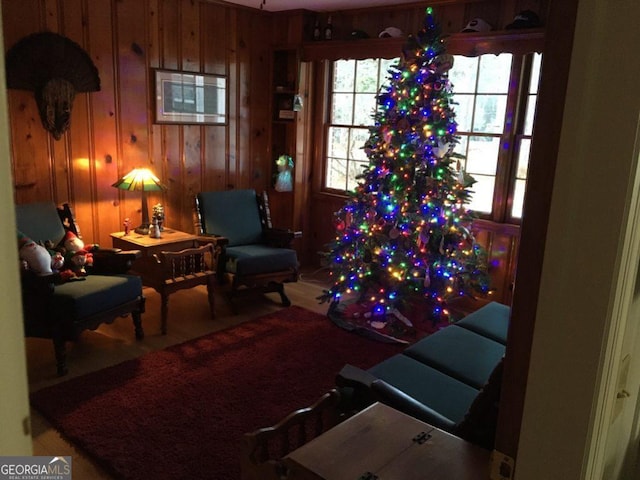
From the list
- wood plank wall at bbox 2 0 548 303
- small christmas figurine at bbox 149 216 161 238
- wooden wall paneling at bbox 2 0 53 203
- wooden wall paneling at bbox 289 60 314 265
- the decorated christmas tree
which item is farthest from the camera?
wooden wall paneling at bbox 289 60 314 265

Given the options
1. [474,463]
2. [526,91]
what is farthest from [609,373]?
[526,91]

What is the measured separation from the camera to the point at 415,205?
3.93 m

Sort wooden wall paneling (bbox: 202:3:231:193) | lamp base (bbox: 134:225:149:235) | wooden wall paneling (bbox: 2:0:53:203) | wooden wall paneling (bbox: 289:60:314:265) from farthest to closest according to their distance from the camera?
wooden wall paneling (bbox: 289:60:314:265) < wooden wall paneling (bbox: 202:3:231:193) < lamp base (bbox: 134:225:149:235) < wooden wall paneling (bbox: 2:0:53:203)

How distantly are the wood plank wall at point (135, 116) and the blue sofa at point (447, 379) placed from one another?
9.77ft

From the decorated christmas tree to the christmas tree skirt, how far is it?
0.26 feet

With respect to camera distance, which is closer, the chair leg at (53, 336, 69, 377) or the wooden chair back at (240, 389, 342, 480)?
the wooden chair back at (240, 389, 342, 480)

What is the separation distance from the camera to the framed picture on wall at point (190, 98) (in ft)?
15.5

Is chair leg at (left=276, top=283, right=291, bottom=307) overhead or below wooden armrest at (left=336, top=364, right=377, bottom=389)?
below

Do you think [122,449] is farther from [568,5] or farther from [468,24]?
[468,24]

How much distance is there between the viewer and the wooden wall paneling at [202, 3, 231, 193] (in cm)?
500

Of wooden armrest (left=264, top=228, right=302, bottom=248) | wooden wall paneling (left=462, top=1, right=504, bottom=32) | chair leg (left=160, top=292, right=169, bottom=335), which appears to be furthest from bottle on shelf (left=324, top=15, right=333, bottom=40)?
chair leg (left=160, top=292, right=169, bottom=335)

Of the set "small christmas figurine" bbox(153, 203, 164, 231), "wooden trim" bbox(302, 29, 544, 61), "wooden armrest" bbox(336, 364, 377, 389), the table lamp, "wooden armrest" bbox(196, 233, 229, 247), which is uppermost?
"wooden trim" bbox(302, 29, 544, 61)

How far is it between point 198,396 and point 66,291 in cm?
106

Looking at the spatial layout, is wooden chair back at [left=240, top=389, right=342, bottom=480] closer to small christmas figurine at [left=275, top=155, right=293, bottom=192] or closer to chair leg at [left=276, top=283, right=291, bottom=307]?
chair leg at [left=276, top=283, right=291, bottom=307]
